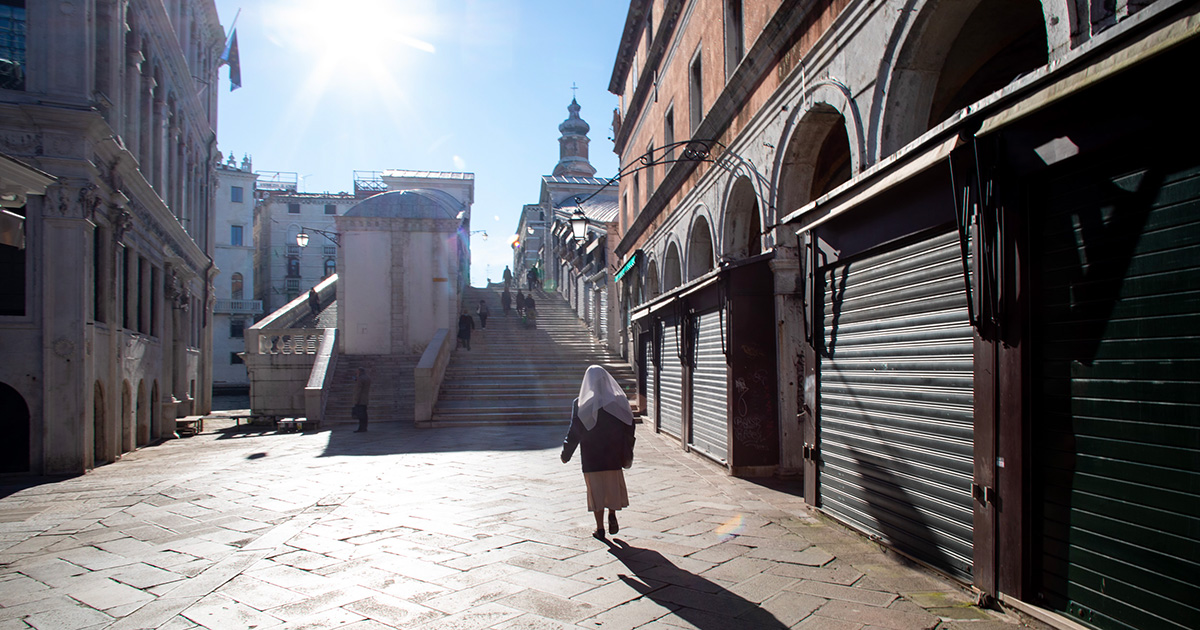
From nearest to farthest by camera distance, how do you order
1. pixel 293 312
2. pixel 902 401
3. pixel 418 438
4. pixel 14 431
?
1. pixel 902 401
2. pixel 14 431
3. pixel 418 438
4. pixel 293 312

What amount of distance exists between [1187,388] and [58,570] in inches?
267

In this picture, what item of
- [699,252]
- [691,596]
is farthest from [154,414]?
[691,596]

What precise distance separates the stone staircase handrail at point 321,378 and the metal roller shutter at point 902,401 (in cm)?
1365

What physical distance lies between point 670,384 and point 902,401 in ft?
28.1

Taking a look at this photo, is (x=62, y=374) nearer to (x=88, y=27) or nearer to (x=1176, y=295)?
(x=88, y=27)

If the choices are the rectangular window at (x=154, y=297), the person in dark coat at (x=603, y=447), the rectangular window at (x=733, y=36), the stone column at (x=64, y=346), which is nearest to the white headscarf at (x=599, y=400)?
the person in dark coat at (x=603, y=447)

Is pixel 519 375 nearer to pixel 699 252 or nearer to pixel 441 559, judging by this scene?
pixel 699 252

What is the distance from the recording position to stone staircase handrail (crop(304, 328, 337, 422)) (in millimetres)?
17234

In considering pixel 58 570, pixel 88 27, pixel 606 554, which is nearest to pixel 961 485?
pixel 606 554

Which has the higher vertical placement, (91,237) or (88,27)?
(88,27)

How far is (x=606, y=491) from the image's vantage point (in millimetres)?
6051

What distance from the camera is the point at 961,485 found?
4500 mm

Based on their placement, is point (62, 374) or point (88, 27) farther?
point (88, 27)

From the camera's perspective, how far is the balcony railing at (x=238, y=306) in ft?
158
